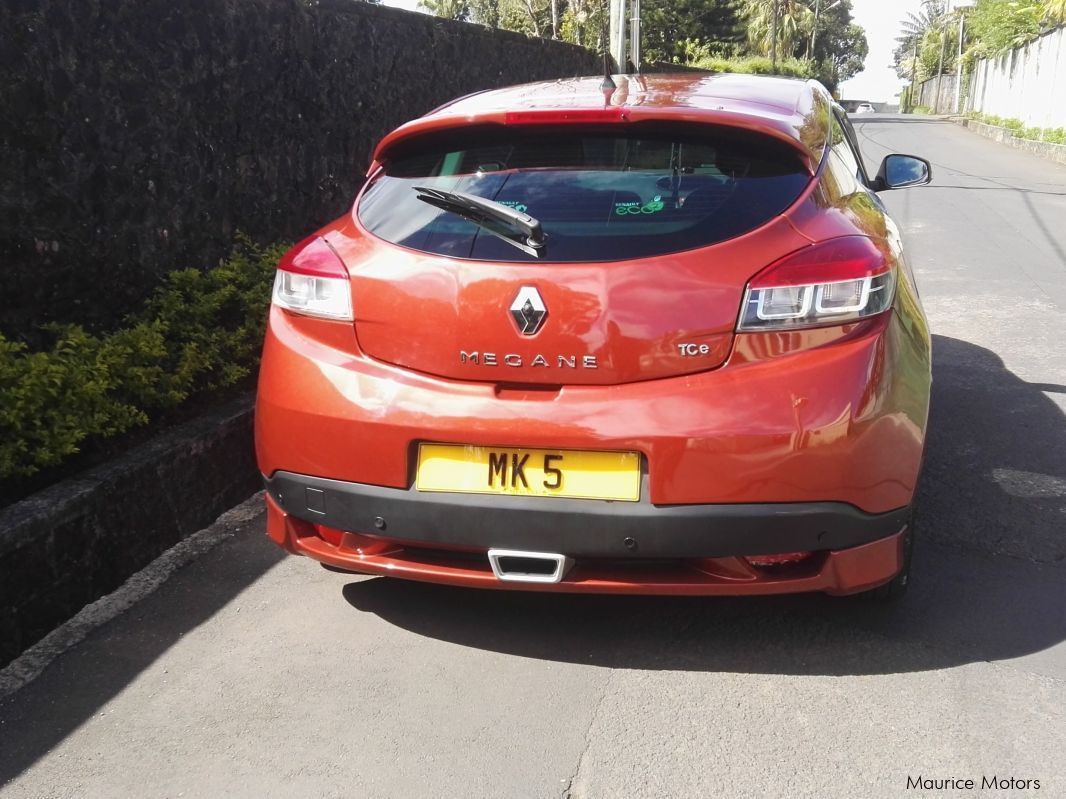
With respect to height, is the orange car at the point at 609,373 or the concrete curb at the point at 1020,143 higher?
the orange car at the point at 609,373

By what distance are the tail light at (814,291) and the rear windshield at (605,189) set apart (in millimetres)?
171

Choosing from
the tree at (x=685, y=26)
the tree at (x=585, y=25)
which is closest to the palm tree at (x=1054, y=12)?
the tree at (x=685, y=26)

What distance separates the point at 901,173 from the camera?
17.6ft

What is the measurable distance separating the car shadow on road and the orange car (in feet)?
1.09

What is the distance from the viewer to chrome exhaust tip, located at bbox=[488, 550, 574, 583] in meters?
2.84

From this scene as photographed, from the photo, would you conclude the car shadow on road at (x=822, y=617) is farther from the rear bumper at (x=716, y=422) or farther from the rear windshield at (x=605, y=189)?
the rear windshield at (x=605, y=189)

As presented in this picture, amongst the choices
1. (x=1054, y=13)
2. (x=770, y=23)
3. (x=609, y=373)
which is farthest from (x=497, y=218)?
(x=770, y=23)

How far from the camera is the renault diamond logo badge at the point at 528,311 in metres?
2.82

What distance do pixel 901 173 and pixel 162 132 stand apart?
11.9 feet

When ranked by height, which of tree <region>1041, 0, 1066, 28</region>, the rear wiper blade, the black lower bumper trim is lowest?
the black lower bumper trim

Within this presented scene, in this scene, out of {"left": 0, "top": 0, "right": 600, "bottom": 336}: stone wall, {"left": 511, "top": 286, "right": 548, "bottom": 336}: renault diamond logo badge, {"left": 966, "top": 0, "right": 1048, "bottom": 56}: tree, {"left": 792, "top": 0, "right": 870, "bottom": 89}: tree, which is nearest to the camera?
{"left": 511, "top": 286, "right": 548, "bottom": 336}: renault diamond logo badge

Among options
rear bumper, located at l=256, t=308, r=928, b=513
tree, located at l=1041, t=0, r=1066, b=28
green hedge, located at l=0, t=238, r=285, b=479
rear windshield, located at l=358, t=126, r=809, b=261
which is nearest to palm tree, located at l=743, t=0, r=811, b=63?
tree, located at l=1041, t=0, r=1066, b=28

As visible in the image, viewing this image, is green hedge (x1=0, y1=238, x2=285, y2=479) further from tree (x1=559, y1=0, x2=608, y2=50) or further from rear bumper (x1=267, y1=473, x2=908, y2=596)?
tree (x1=559, y1=0, x2=608, y2=50)

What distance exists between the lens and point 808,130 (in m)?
3.33
